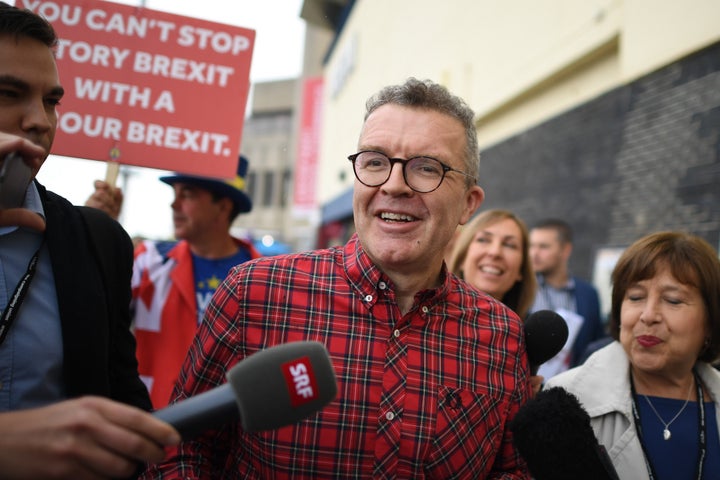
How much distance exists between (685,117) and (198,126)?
3964 mm

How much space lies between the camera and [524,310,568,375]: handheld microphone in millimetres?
1911

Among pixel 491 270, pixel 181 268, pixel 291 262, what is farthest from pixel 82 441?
pixel 491 270

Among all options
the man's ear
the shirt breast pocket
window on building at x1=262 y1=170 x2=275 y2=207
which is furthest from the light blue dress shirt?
window on building at x1=262 y1=170 x2=275 y2=207

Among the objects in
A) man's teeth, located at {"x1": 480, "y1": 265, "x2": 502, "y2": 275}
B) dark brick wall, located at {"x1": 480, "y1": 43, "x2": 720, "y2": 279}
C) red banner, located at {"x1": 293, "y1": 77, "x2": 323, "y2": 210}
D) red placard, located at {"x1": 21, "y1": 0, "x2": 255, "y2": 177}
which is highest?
red banner, located at {"x1": 293, "y1": 77, "x2": 323, "y2": 210}

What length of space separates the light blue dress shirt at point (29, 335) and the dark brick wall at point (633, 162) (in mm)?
4387

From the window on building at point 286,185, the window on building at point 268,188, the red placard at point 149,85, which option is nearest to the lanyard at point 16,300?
the red placard at point 149,85

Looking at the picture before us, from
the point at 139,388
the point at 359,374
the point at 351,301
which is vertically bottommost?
the point at 139,388

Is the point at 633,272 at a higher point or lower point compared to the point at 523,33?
lower

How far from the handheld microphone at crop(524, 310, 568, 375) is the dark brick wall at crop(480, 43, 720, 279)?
9.74ft

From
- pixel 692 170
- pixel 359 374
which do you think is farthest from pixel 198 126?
pixel 692 170

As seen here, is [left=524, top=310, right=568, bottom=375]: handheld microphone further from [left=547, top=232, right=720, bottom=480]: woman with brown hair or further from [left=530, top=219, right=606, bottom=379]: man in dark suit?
[left=530, top=219, right=606, bottom=379]: man in dark suit

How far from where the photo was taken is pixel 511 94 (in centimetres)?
755

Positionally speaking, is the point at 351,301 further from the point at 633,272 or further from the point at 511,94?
the point at 511,94

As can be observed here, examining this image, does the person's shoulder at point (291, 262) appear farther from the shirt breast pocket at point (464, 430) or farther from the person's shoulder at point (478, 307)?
the shirt breast pocket at point (464, 430)
